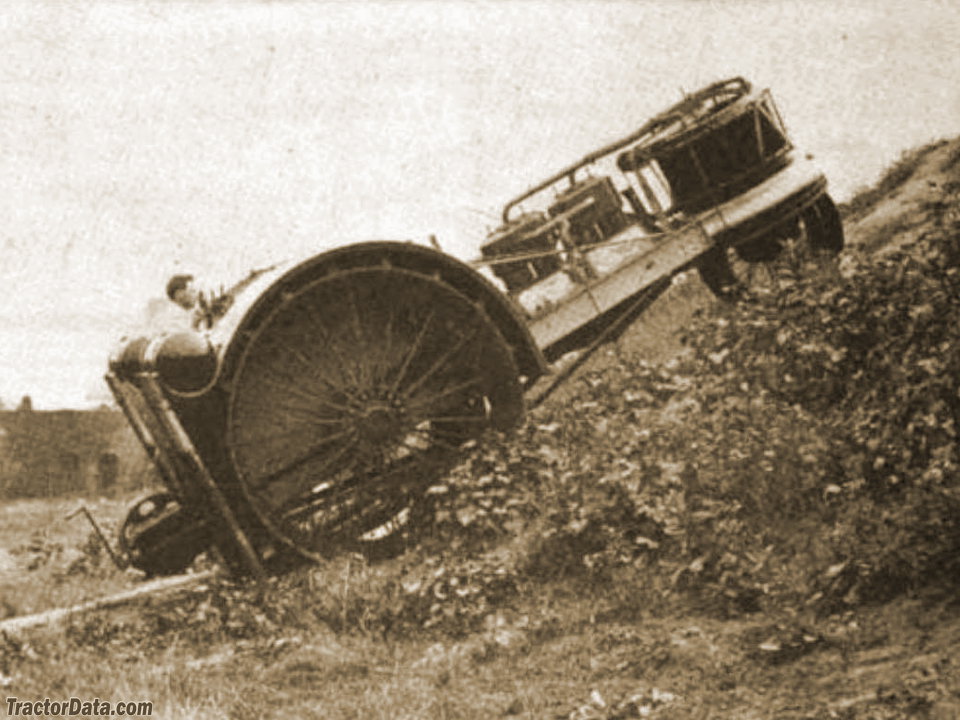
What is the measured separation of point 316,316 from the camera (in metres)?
7.16

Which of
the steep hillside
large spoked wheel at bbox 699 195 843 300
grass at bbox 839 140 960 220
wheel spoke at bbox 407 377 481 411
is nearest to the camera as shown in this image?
the steep hillside

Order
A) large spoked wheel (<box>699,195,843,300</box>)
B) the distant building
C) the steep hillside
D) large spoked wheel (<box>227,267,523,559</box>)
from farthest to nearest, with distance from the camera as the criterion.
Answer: the distant building, large spoked wheel (<box>699,195,843,300</box>), large spoked wheel (<box>227,267,523,559</box>), the steep hillside

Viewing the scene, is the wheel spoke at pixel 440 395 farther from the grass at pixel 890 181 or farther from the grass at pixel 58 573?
the grass at pixel 890 181

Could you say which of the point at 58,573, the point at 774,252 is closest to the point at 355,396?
the point at 774,252

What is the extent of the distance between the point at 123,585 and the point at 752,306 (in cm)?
708

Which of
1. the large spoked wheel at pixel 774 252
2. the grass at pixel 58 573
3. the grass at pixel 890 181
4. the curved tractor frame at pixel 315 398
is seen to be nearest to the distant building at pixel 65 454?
the grass at pixel 58 573

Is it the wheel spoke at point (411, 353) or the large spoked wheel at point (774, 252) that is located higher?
the wheel spoke at point (411, 353)

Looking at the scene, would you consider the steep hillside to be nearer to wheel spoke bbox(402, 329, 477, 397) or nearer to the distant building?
wheel spoke bbox(402, 329, 477, 397)

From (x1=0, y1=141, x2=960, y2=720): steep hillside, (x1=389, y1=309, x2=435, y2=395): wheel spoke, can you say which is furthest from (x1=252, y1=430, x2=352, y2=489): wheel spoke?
(x1=0, y1=141, x2=960, y2=720): steep hillside

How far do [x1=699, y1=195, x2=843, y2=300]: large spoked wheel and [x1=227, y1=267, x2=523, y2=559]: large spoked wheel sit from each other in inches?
122

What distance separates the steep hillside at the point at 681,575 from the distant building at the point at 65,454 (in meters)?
24.9

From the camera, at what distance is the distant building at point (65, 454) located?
3014cm

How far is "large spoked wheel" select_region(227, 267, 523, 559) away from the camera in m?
7.08

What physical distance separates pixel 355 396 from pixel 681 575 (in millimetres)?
3079
